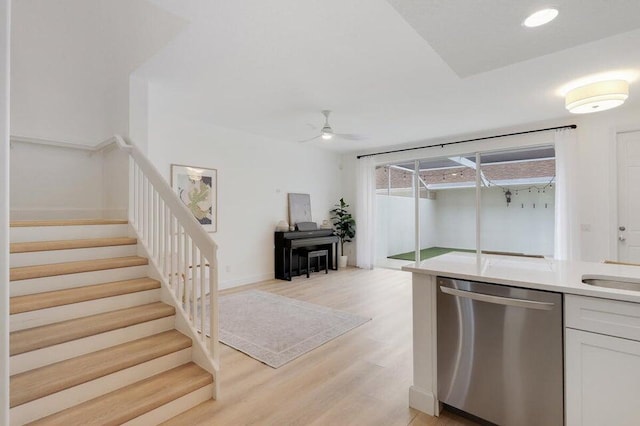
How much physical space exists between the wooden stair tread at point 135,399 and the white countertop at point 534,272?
161 centimetres

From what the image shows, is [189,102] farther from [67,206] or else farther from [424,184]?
[424,184]

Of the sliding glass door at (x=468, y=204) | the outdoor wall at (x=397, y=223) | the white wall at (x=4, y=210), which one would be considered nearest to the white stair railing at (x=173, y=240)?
the white wall at (x=4, y=210)

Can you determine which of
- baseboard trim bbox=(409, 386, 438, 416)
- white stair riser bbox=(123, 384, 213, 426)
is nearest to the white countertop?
baseboard trim bbox=(409, 386, 438, 416)

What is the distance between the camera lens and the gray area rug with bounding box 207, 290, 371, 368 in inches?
110

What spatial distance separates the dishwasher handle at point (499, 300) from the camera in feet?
5.04

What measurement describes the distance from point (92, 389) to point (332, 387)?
1.50 m

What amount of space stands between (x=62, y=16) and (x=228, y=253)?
3.52 m

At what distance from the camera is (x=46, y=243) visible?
92.2 inches

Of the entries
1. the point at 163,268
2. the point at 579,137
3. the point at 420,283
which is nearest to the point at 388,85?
the point at 420,283

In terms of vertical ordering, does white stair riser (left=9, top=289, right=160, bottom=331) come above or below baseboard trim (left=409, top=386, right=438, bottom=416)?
above

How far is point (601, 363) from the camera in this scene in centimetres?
141

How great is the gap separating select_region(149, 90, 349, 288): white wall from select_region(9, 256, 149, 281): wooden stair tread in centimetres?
204

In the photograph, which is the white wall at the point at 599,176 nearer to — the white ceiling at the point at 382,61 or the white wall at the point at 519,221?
→ the white ceiling at the point at 382,61

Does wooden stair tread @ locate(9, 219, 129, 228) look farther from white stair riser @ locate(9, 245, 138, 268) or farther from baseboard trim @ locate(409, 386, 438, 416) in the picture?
baseboard trim @ locate(409, 386, 438, 416)
